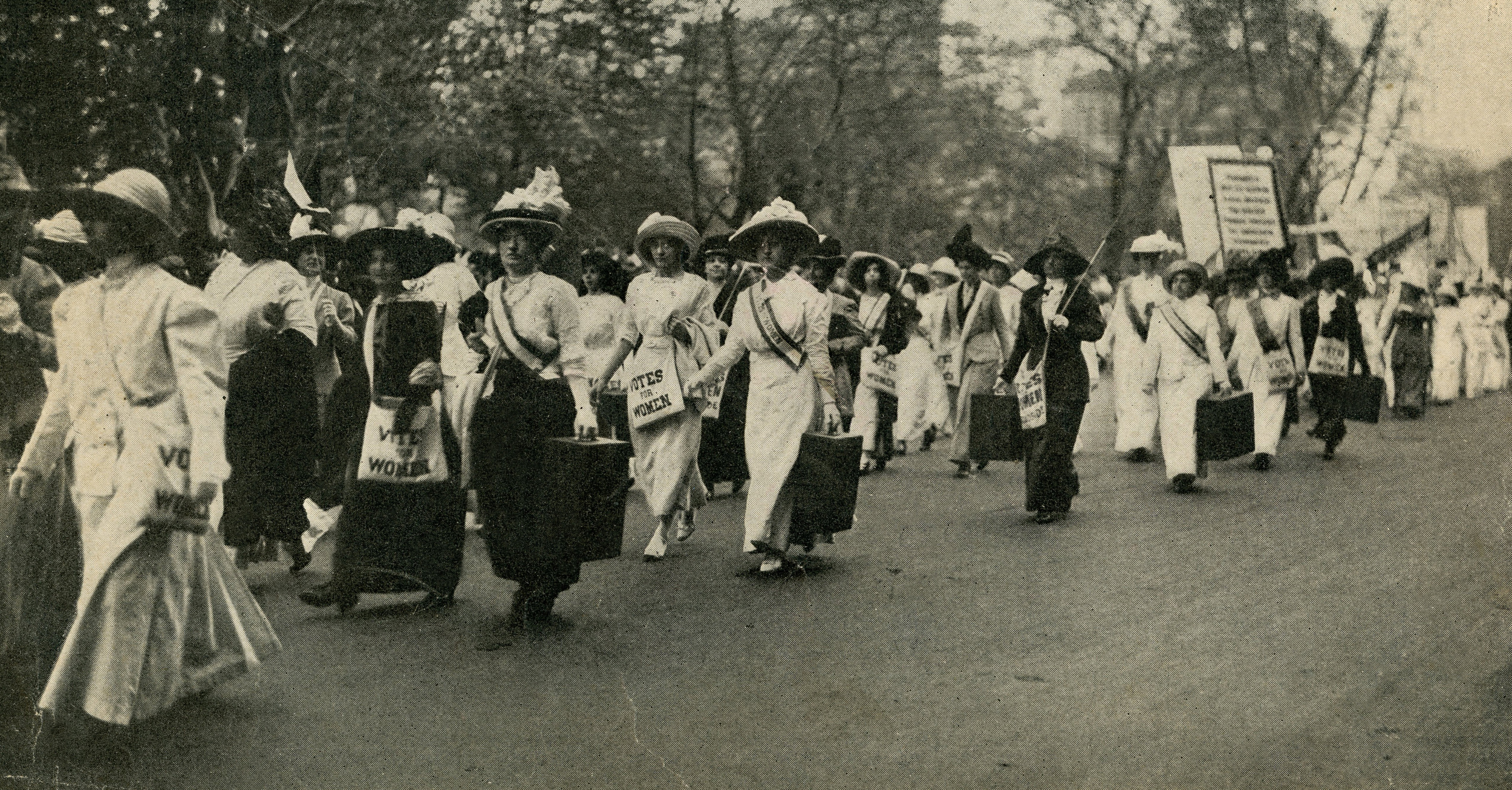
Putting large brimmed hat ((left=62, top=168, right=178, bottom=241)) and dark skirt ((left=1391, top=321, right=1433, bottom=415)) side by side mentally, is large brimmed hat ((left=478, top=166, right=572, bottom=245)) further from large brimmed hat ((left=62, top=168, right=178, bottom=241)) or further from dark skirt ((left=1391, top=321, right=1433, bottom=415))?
dark skirt ((left=1391, top=321, right=1433, bottom=415))

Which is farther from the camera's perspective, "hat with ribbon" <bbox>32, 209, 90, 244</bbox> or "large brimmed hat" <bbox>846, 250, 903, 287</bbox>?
"large brimmed hat" <bbox>846, 250, 903, 287</bbox>

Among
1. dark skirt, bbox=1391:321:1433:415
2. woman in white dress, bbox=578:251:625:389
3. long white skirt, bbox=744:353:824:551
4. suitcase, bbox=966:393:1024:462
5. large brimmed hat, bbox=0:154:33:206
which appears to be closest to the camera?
large brimmed hat, bbox=0:154:33:206

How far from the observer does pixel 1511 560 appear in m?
9.05

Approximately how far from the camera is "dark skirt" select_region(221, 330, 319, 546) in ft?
29.0

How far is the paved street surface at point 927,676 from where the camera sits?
577 centimetres

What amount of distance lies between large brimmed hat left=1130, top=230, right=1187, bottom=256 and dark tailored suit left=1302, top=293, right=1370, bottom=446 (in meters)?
1.57

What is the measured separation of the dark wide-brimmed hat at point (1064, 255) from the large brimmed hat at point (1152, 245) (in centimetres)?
446

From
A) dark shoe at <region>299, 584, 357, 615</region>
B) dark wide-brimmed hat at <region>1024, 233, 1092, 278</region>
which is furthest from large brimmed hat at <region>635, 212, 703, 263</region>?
dark shoe at <region>299, 584, 357, 615</region>

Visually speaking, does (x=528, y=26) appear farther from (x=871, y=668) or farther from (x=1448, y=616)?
Result: (x=1448, y=616)

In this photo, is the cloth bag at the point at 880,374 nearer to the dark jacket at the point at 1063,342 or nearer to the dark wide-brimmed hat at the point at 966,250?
the dark wide-brimmed hat at the point at 966,250

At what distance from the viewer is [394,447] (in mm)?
8078

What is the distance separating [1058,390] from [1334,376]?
577 centimetres

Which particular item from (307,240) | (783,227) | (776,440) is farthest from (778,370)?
(307,240)

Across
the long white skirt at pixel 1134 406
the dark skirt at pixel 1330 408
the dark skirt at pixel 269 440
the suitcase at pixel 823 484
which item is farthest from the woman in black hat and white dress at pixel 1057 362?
the dark skirt at pixel 1330 408
